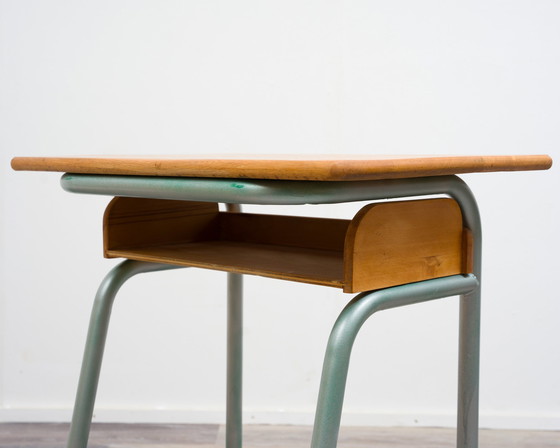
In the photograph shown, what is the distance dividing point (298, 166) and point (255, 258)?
443mm

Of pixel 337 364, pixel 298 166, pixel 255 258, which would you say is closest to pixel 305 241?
pixel 255 258

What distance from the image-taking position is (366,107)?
228 cm

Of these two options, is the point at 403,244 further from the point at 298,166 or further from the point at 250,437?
the point at 250,437

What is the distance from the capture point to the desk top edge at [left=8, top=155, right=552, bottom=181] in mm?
878

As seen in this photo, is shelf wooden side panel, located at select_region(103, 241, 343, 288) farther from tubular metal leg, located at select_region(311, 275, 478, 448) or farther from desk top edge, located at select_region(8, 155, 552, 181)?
desk top edge, located at select_region(8, 155, 552, 181)

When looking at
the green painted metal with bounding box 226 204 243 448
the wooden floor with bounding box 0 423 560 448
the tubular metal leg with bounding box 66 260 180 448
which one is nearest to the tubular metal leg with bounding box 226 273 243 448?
the green painted metal with bounding box 226 204 243 448

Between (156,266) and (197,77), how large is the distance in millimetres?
951

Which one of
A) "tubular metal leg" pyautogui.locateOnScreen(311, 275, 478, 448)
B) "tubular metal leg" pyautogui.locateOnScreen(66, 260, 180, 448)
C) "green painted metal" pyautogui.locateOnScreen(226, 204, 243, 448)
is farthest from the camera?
"green painted metal" pyautogui.locateOnScreen(226, 204, 243, 448)

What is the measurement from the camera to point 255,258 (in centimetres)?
131

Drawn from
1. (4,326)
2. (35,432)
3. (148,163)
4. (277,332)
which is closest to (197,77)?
(277,332)

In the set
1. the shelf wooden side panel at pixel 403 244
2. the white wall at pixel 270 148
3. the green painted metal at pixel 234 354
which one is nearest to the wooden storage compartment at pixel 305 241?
the shelf wooden side panel at pixel 403 244

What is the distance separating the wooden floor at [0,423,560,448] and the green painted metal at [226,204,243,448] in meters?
0.49

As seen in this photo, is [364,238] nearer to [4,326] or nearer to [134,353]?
[134,353]

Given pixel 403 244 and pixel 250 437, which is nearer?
pixel 403 244
